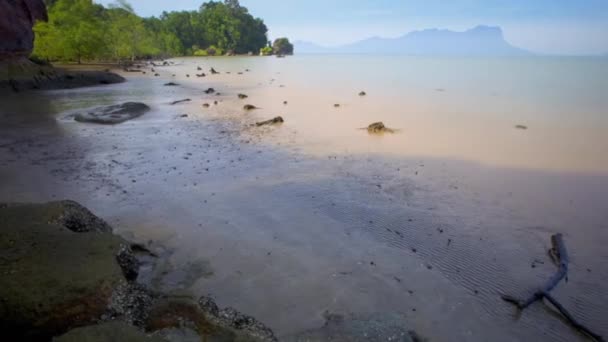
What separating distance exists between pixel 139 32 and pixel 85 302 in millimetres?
89637

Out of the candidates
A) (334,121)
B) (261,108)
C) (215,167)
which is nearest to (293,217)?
(215,167)

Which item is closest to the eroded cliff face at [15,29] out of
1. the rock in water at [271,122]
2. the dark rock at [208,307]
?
the rock in water at [271,122]

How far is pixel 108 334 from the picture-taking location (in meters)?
2.96

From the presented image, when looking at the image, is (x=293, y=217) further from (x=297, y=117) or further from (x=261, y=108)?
(x=261, y=108)

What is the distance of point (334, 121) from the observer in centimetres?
1827

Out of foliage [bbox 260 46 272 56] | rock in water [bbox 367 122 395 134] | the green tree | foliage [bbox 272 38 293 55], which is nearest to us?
rock in water [bbox 367 122 395 134]

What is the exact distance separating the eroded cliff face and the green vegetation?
19845 millimetres

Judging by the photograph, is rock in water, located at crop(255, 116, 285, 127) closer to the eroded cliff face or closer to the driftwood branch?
the driftwood branch

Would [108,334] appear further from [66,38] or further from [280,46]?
[280,46]

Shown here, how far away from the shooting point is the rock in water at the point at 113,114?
16.2 metres

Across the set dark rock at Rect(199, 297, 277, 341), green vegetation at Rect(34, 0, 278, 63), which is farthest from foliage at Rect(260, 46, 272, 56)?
dark rock at Rect(199, 297, 277, 341)

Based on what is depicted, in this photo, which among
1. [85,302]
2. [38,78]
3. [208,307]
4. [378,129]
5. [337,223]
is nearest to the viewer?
[85,302]

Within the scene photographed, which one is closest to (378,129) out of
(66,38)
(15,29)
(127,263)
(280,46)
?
(127,263)

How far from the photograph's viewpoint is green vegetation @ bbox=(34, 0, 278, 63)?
150ft
